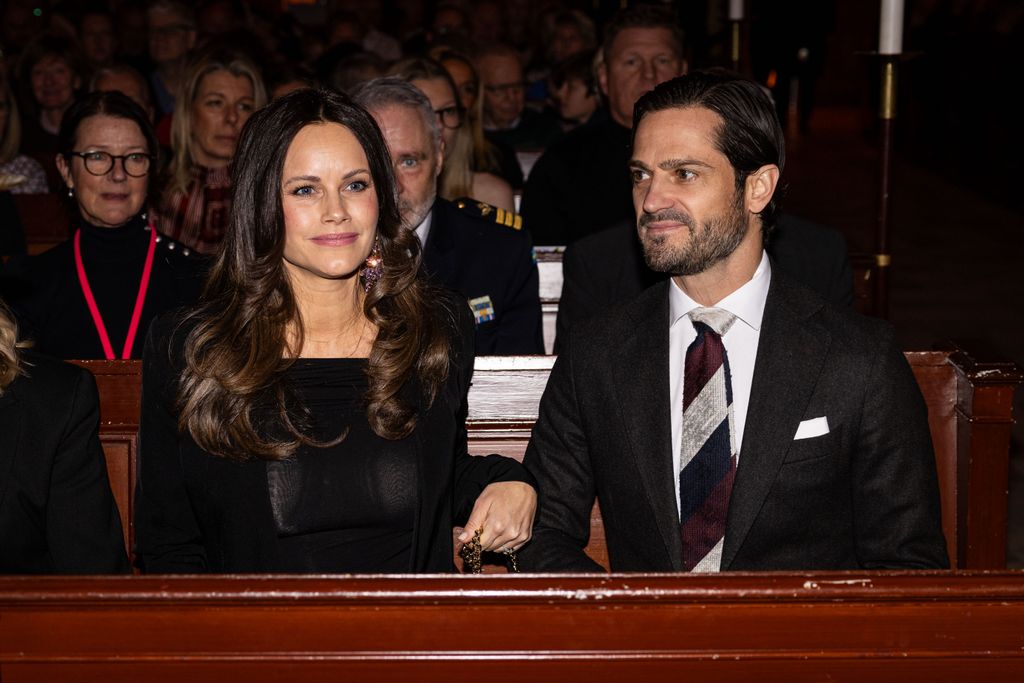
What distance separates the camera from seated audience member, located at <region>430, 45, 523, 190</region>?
517 cm

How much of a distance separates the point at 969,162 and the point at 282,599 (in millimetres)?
12026

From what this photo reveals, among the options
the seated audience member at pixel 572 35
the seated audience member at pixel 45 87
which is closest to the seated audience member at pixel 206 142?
the seated audience member at pixel 45 87

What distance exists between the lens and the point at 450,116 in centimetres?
443

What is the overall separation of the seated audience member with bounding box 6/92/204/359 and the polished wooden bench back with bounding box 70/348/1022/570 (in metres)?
0.30

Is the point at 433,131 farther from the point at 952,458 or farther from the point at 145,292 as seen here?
the point at 952,458

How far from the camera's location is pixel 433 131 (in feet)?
11.7

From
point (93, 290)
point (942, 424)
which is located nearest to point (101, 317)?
point (93, 290)

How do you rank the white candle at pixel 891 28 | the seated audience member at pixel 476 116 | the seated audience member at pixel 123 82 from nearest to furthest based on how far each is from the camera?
1. the white candle at pixel 891 28
2. the seated audience member at pixel 476 116
3. the seated audience member at pixel 123 82

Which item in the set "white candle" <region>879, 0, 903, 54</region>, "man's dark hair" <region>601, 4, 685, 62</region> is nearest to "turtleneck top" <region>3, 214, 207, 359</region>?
"man's dark hair" <region>601, 4, 685, 62</region>

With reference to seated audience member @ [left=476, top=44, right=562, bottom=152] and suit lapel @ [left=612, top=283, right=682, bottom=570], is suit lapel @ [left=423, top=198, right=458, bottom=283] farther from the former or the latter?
seated audience member @ [left=476, top=44, right=562, bottom=152]

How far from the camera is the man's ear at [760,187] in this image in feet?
7.97

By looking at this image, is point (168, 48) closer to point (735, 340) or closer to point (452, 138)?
point (452, 138)

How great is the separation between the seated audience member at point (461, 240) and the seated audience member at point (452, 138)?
2.50 ft

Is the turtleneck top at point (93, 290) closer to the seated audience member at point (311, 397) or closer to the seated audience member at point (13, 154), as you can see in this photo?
the seated audience member at point (311, 397)
